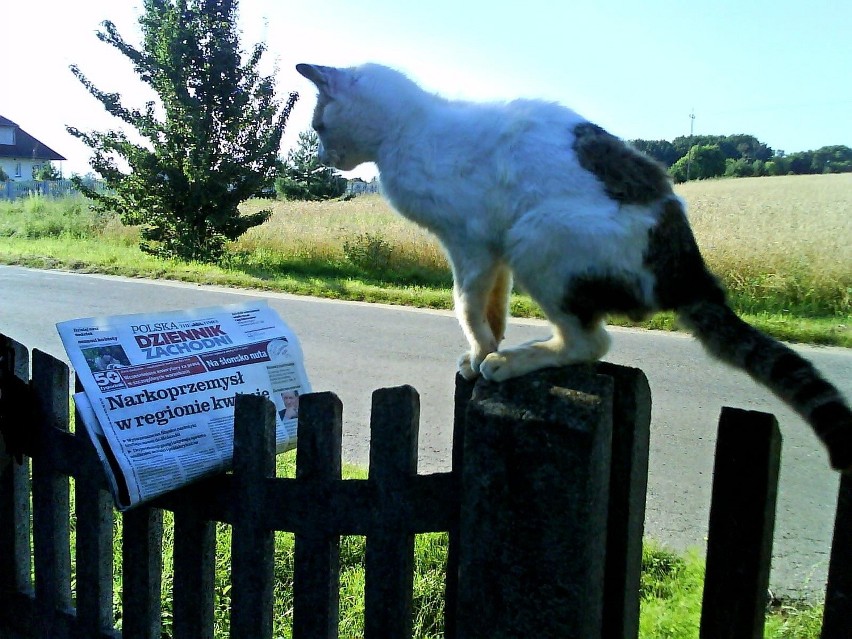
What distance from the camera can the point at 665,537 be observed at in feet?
11.4

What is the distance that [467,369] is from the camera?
177cm

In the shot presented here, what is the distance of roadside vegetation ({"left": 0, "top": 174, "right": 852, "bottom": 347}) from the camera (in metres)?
8.21

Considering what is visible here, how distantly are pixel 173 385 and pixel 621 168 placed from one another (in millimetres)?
1174

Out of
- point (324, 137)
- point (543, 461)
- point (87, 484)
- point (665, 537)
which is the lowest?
point (665, 537)

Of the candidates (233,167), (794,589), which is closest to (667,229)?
(794,589)

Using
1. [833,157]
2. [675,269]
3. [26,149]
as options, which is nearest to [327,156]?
[675,269]

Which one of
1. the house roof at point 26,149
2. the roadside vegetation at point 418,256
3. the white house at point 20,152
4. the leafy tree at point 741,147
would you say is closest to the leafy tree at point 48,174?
the white house at point 20,152

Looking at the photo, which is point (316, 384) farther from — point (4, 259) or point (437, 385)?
point (4, 259)

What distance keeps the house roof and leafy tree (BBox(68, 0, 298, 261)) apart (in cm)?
4085

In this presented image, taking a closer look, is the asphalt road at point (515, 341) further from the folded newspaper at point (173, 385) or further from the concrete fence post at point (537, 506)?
the folded newspaper at point (173, 385)

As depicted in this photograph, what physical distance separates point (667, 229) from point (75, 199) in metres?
24.4

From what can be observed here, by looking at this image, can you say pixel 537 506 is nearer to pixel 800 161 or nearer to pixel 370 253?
pixel 370 253

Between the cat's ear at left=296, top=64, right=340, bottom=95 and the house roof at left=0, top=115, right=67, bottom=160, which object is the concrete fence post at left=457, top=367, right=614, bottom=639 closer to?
the cat's ear at left=296, top=64, right=340, bottom=95

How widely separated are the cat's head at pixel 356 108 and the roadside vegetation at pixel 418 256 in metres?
2.97
